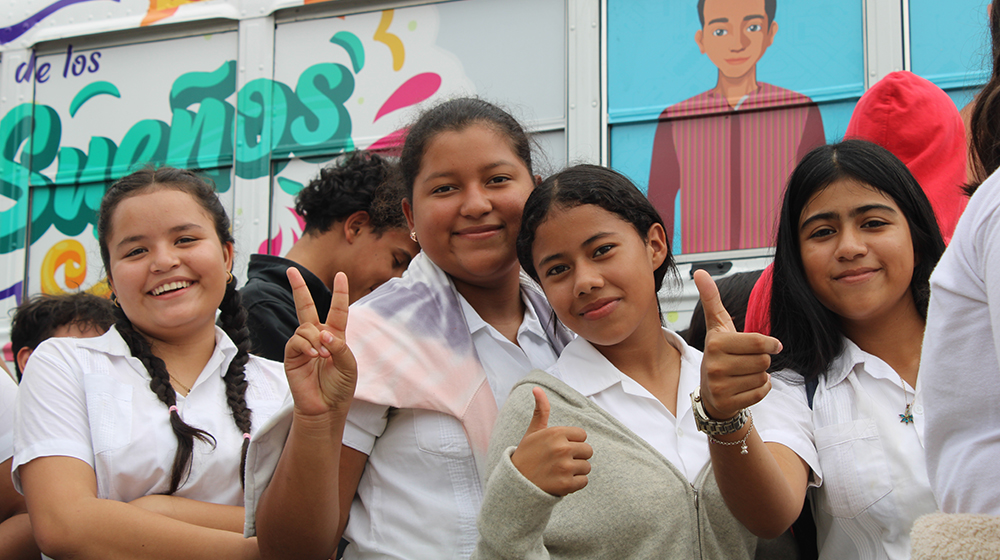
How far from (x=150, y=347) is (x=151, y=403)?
15cm

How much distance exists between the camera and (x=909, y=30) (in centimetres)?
255

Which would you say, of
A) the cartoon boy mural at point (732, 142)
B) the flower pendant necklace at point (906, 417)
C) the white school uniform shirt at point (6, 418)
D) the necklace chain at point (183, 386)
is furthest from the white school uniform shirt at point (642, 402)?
the white school uniform shirt at point (6, 418)

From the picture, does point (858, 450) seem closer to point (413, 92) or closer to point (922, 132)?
point (922, 132)

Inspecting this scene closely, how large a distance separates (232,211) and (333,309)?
200cm

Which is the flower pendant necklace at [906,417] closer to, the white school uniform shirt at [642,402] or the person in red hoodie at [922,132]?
the white school uniform shirt at [642,402]

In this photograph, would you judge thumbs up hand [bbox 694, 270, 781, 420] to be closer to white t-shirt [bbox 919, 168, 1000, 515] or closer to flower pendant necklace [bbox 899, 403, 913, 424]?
white t-shirt [bbox 919, 168, 1000, 515]

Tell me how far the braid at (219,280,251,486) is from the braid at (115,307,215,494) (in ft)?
0.27

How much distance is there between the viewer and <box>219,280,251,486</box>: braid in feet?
5.61

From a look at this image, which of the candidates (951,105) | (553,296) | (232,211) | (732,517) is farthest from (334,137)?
(732,517)

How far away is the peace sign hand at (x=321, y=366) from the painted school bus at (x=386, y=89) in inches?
35.9

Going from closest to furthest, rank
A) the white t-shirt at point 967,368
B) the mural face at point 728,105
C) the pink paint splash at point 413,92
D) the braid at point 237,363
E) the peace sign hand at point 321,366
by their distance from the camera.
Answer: the white t-shirt at point 967,368 → the peace sign hand at point 321,366 → the braid at point 237,363 → the mural face at point 728,105 → the pink paint splash at point 413,92

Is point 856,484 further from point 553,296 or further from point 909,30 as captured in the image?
point 909,30

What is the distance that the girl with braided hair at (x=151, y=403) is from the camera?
1.48 metres

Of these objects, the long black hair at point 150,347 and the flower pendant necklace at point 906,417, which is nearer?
the flower pendant necklace at point 906,417
